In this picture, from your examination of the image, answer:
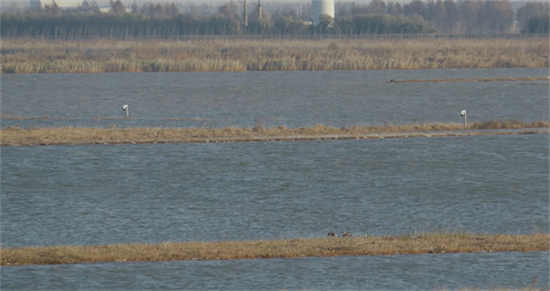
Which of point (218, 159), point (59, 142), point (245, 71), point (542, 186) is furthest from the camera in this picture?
point (245, 71)

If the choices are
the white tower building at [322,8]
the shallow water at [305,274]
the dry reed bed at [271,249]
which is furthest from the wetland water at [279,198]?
the white tower building at [322,8]

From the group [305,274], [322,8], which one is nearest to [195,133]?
[305,274]

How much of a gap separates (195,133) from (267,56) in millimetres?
45127

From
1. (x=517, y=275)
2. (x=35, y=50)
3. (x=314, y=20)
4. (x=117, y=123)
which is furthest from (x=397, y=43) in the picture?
(x=517, y=275)

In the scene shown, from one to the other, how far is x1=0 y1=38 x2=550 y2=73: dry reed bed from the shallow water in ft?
185

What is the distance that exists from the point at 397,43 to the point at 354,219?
6604cm

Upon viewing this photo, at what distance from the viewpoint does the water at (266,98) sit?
42.4m

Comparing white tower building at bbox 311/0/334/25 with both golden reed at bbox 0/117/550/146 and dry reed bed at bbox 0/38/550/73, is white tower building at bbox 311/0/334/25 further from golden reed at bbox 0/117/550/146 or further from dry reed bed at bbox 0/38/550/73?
golden reed at bbox 0/117/550/146

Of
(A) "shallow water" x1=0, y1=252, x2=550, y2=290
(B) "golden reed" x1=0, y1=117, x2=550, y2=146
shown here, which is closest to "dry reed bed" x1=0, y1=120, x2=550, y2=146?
(B) "golden reed" x1=0, y1=117, x2=550, y2=146

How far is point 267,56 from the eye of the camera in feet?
258

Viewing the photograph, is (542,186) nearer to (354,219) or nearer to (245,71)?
(354,219)

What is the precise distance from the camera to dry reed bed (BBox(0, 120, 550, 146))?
3238 centimetres

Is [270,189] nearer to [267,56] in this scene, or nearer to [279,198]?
[279,198]

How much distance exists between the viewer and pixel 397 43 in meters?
85.1
